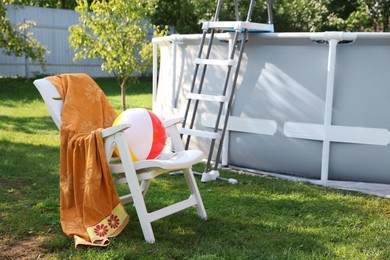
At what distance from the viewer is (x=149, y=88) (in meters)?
14.9

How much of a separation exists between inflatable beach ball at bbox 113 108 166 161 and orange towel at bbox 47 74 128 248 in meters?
0.28

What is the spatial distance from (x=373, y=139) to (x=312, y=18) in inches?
433

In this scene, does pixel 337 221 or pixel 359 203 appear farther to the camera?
pixel 359 203

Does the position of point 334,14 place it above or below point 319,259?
above

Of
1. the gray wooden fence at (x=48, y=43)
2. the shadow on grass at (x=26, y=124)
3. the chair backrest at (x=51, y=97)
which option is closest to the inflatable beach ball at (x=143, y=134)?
the chair backrest at (x=51, y=97)

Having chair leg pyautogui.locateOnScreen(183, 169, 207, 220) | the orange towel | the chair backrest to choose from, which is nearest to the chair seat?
chair leg pyautogui.locateOnScreen(183, 169, 207, 220)

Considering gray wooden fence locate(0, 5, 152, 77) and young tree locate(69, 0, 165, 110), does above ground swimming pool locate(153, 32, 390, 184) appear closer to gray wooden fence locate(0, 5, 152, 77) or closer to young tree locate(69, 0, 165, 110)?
young tree locate(69, 0, 165, 110)

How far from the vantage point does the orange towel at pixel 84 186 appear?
3623mm

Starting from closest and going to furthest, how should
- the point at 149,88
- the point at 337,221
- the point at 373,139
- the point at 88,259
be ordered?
the point at 88,259
the point at 337,221
the point at 373,139
the point at 149,88

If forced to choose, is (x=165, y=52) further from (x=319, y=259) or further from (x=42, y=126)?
(x=319, y=259)

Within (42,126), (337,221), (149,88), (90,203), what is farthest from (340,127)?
(149,88)

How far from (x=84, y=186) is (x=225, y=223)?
1033mm

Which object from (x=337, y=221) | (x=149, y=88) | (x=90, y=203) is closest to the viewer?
(x=90, y=203)

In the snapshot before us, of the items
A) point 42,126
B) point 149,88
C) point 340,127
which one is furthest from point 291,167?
point 149,88
